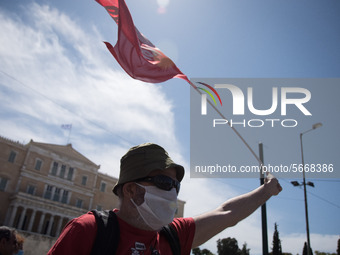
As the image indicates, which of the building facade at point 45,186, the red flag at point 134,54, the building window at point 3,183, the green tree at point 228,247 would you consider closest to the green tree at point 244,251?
the green tree at point 228,247

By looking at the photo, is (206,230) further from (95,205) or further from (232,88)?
(95,205)

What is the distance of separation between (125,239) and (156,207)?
0.31 metres

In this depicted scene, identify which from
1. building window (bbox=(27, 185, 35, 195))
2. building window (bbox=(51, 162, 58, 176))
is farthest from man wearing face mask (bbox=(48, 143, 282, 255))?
building window (bbox=(51, 162, 58, 176))

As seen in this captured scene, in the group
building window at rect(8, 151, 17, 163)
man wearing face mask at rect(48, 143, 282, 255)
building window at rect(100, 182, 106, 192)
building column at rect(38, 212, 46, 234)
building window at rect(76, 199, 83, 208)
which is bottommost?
man wearing face mask at rect(48, 143, 282, 255)

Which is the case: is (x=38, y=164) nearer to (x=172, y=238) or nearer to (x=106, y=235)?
(x=172, y=238)

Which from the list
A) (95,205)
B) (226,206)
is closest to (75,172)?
(95,205)

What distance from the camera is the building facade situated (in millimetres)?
39625

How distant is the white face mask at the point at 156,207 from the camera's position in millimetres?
2100

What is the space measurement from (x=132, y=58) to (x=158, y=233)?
2.40m

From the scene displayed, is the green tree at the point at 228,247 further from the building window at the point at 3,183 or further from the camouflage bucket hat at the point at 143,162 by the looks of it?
the camouflage bucket hat at the point at 143,162

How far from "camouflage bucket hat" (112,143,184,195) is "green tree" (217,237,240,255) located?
49962 millimetres

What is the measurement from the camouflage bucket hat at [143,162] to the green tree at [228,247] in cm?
4996

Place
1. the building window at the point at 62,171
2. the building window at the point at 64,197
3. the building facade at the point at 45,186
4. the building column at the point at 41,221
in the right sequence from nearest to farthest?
1. the building facade at the point at 45,186
2. the building column at the point at 41,221
3. the building window at the point at 64,197
4. the building window at the point at 62,171

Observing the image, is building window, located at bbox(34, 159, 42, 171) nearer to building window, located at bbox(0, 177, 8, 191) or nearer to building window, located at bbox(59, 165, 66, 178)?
building window, located at bbox(59, 165, 66, 178)
